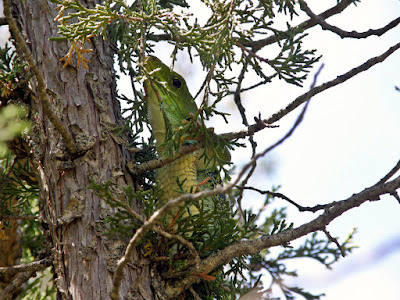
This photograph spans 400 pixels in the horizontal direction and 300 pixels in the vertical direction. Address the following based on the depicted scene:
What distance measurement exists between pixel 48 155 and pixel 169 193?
2.95 feet

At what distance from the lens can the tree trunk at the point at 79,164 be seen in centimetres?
269

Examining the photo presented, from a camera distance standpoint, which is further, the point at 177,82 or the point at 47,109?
the point at 177,82

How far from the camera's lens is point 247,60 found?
3023 millimetres

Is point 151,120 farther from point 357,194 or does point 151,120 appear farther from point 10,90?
point 357,194

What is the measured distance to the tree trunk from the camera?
269 centimetres

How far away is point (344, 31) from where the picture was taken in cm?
312

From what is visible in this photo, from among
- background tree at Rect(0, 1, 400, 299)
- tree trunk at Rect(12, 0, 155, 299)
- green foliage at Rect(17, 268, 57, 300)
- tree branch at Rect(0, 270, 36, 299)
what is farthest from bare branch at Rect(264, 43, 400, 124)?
green foliage at Rect(17, 268, 57, 300)

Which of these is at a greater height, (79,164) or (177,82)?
(177,82)

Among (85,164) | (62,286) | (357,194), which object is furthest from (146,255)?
(357,194)

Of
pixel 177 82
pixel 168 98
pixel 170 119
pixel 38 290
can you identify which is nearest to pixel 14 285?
pixel 38 290

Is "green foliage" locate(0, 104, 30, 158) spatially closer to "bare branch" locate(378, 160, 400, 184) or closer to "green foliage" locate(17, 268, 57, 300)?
"green foliage" locate(17, 268, 57, 300)

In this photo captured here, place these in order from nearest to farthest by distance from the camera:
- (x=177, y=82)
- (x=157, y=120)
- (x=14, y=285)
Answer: (x=14, y=285) < (x=157, y=120) < (x=177, y=82)

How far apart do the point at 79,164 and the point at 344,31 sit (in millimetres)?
1965

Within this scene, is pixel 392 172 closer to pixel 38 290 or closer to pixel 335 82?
pixel 335 82
